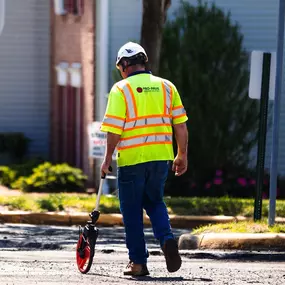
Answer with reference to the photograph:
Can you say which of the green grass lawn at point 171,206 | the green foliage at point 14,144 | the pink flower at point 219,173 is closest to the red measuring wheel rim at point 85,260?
the green grass lawn at point 171,206

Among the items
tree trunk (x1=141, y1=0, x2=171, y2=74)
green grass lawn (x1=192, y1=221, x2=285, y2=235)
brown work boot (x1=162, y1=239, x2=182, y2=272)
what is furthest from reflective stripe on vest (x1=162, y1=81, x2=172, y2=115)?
tree trunk (x1=141, y1=0, x2=171, y2=74)

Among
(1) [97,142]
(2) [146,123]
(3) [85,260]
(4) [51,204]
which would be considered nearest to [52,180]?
(1) [97,142]

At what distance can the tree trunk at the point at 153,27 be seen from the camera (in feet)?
56.1

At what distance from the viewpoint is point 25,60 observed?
2586 cm

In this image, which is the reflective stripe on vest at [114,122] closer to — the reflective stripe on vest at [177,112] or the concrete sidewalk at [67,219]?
the reflective stripe on vest at [177,112]

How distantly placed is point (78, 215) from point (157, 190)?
6253 millimetres

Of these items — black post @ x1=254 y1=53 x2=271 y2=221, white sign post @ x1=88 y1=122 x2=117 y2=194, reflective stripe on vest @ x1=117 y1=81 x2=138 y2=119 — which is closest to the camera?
reflective stripe on vest @ x1=117 y1=81 x2=138 y2=119

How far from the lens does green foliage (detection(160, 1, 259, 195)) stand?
20.0 metres

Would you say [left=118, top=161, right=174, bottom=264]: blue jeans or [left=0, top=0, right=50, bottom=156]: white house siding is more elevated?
[left=118, top=161, right=174, bottom=264]: blue jeans

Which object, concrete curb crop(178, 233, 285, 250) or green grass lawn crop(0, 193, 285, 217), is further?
green grass lawn crop(0, 193, 285, 217)

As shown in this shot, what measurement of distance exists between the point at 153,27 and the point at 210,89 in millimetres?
3024

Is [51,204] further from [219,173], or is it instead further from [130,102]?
[130,102]

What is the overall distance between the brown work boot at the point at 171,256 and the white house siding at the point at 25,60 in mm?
16991

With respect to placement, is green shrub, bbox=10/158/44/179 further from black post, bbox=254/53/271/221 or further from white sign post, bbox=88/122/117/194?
black post, bbox=254/53/271/221
